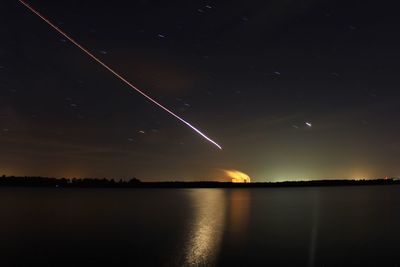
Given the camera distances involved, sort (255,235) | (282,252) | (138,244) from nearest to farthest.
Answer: (282,252), (138,244), (255,235)

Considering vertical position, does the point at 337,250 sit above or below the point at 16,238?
above

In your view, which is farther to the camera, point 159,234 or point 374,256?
point 159,234

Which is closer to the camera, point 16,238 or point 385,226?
point 16,238

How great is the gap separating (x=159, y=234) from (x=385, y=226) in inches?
834

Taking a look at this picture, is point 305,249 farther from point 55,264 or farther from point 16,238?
point 16,238

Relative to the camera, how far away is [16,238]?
95.6 ft

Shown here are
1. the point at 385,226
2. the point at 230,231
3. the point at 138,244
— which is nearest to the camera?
the point at 138,244

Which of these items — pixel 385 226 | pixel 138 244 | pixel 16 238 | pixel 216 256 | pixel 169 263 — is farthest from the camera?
pixel 385 226

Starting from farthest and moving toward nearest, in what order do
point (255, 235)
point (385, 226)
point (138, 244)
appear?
point (385, 226), point (255, 235), point (138, 244)

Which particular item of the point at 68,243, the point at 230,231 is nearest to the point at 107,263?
the point at 68,243

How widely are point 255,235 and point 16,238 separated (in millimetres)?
18198

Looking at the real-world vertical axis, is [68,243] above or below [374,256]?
below

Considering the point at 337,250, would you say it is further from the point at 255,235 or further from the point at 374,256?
the point at 255,235

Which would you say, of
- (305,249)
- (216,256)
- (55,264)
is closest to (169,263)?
(216,256)
